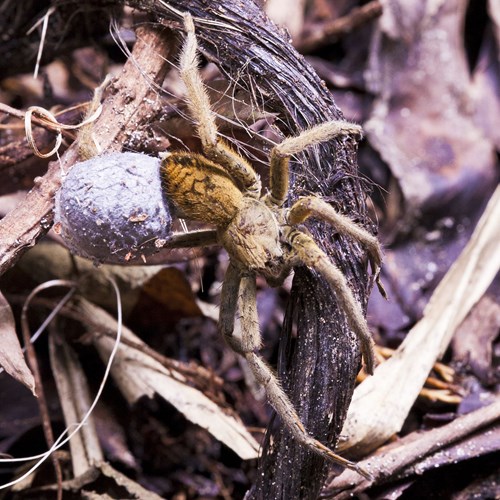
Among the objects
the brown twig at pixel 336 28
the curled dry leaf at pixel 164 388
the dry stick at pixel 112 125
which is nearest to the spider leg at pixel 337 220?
the dry stick at pixel 112 125

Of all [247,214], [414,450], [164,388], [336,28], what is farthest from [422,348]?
[336,28]

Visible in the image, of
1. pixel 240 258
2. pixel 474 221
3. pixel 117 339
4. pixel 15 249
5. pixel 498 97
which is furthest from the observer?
pixel 498 97

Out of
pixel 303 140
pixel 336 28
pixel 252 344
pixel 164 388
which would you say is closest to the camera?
pixel 303 140

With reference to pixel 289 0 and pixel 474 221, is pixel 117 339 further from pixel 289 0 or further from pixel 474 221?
pixel 289 0

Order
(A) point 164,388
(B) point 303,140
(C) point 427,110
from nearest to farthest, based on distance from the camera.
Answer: (B) point 303,140
(A) point 164,388
(C) point 427,110

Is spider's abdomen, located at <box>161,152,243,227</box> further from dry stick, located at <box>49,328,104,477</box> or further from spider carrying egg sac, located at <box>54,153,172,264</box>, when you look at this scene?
dry stick, located at <box>49,328,104,477</box>

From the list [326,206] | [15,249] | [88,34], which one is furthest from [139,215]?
[88,34]

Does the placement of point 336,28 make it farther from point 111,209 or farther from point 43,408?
point 43,408
